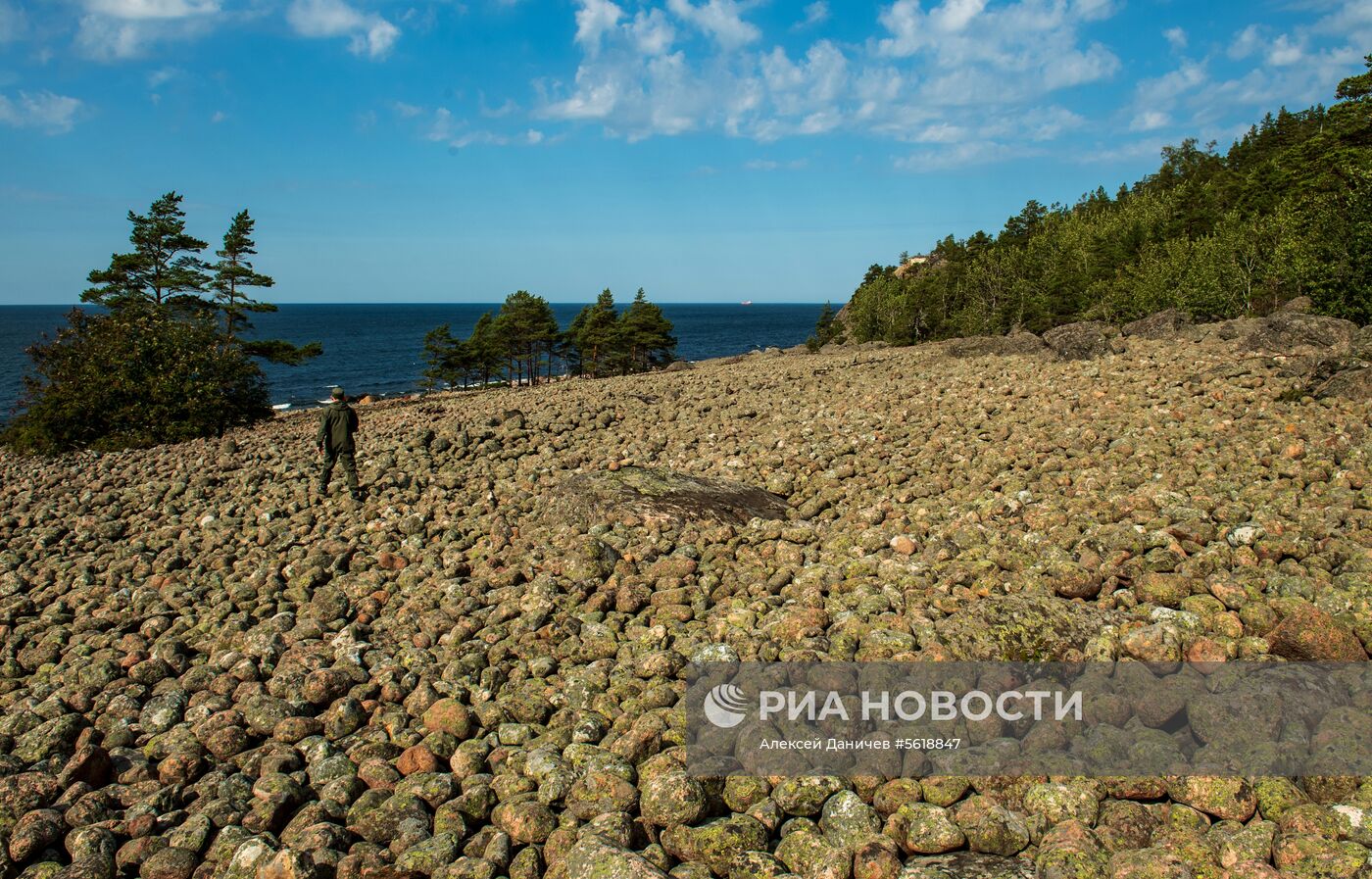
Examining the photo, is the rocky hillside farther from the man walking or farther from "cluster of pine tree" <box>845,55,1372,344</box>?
"cluster of pine tree" <box>845,55,1372,344</box>

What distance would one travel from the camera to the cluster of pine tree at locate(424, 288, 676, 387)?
59.3 metres

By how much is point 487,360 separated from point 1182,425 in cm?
5914

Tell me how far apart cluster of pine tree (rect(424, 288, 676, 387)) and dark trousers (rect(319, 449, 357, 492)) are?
1740 inches

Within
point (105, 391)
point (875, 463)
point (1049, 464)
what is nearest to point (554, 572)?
point (875, 463)

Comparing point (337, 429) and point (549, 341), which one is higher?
point (549, 341)

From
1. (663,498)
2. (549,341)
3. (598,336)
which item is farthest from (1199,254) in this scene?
(663,498)

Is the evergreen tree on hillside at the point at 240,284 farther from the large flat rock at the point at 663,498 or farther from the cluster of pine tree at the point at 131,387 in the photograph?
the large flat rock at the point at 663,498

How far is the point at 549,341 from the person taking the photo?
201 ft

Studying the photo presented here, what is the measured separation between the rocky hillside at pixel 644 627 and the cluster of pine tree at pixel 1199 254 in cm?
1976

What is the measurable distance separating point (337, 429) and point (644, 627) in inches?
333

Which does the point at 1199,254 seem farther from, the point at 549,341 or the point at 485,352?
the point at 485,352

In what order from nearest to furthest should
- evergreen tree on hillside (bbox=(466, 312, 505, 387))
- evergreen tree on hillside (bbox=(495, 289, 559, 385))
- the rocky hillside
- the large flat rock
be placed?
the rocky hillside
the large flat rock
evergreen tree on hillside (bbox=(495, 289, 559, 385))
evergreen tree on hillside (bbox=(466, 312, 505, 387))

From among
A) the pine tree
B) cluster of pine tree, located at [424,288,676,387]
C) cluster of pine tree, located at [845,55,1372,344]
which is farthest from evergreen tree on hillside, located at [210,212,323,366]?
cluster of pine tree, located at [845,55,1372,344]

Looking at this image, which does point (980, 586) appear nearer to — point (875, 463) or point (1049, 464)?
point (1049, 464)
